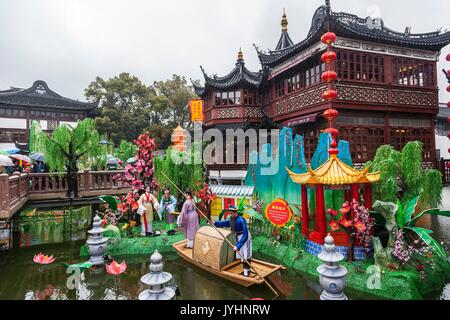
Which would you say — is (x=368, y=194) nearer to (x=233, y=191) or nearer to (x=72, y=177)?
(x=233, y=191)

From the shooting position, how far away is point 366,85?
41.9 feet

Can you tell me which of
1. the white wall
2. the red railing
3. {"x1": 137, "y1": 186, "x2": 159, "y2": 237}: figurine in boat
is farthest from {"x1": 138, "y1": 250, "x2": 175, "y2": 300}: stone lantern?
the white wall

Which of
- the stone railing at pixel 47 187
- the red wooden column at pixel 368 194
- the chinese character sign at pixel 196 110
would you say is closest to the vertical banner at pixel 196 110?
the chinese character sign at pixel 196 110

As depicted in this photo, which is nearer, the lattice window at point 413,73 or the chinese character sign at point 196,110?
the lattice window at point 413,73

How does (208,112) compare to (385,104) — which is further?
(208,112)

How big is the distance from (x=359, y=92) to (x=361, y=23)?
5.46m

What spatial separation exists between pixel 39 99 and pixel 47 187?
22.6 m

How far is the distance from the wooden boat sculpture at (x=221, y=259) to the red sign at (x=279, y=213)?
→ 208 cm

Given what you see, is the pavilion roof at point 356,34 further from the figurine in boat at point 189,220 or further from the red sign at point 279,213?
the figurine in boat at point 189,220

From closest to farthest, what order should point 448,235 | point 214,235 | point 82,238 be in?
point 214,235 < point 448,235 < point 82,238

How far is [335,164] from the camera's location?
24.7 ft

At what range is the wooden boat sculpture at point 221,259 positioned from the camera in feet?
21.5
